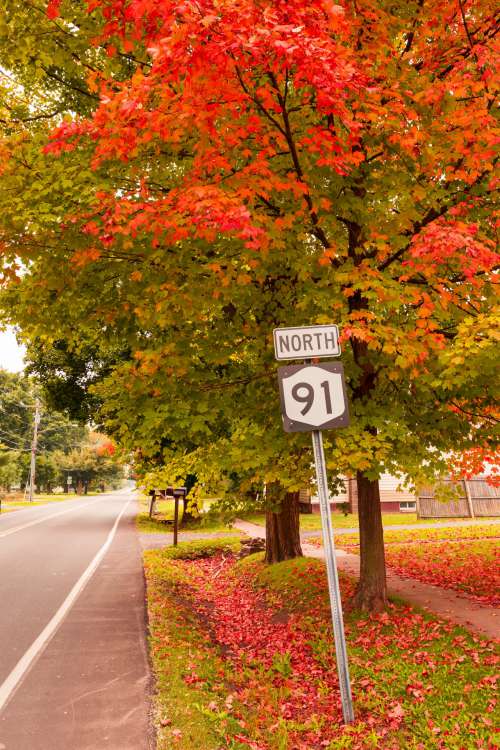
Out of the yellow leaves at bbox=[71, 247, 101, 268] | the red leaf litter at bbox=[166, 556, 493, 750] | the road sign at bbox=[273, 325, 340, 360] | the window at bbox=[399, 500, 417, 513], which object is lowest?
the red leaf litter at bbox=[166, 556, 493, 750]

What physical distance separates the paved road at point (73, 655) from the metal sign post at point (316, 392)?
2053mm

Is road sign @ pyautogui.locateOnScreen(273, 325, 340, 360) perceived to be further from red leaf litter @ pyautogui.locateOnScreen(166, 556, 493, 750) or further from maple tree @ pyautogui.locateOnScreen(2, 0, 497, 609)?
red leaf litter @ pyautogui.locateOnScreen(166, 556, 493, 750)

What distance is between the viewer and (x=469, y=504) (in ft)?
71.5

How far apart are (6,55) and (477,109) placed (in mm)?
6299

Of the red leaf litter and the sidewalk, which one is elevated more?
the sidewalk

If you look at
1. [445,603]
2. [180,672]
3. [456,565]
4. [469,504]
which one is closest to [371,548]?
[445,603]

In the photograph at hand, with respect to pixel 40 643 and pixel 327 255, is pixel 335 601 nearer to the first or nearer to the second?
pixel 327 255

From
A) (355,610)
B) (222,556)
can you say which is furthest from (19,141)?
(222,556)

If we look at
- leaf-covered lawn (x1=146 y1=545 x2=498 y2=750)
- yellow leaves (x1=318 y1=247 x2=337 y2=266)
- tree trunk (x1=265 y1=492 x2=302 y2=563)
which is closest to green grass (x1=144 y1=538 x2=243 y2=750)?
leaf-covered lawn (x1=146 y1=545 x2=498 y2=750)

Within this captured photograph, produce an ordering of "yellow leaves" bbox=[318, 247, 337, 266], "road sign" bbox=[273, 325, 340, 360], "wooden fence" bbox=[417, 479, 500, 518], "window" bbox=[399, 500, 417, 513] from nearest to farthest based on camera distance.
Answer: "road sign" bbox=[273, 325, 340, 360]
"yellow leaves" bbox=[318, 247, 337, 266]
"wooden fence" bbox=[417, 479, 500, 518]
"window" bbox=[399, 500, 417, 513]

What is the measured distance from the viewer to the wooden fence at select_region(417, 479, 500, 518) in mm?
21797

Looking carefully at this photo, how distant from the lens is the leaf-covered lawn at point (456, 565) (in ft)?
29.2

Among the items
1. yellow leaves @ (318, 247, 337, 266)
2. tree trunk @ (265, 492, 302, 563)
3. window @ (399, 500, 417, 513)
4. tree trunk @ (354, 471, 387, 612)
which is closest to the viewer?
yellow leaves @ (318, 247, 337, 266)

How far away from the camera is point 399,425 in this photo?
20.1 ft
